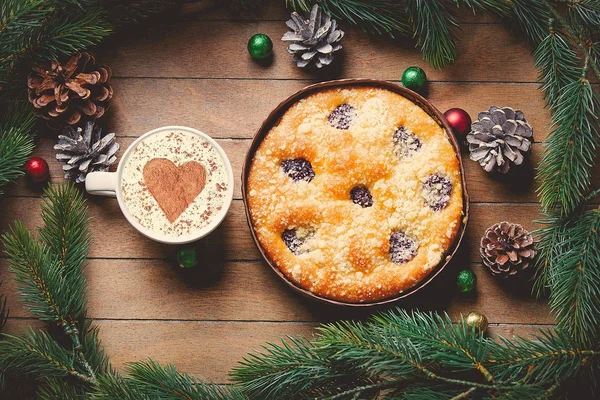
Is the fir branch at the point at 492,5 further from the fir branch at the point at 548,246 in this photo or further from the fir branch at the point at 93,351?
the fir branch at the point at 93,351

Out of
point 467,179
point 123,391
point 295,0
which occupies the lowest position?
point 123,391

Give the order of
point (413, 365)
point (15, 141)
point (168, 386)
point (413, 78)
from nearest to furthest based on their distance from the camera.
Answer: point (413, 365)
point (168, 386)
point (15, 141)
point (413, 78)

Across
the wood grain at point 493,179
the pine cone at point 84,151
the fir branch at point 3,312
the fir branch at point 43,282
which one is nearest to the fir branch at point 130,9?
the pine cone at point 84,151

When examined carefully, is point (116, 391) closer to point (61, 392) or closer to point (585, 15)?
point (61, 392)

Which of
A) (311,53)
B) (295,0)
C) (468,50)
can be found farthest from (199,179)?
(468,50)

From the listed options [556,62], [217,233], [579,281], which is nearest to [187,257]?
[217,233]

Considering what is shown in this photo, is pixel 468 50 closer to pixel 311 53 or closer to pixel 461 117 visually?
pixel 461 117
